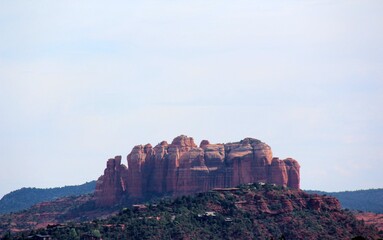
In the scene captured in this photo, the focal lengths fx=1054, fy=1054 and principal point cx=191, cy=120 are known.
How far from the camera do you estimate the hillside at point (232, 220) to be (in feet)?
481

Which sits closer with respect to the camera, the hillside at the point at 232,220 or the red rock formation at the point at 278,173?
the hillside at the point at 232,220

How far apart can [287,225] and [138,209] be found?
24.4 m

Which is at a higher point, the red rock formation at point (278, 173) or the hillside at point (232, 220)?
the red rock formation at point (278, 173)

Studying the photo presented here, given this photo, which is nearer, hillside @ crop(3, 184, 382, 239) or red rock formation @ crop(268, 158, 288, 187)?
hillside @ crop(3, 184, 382, 239)

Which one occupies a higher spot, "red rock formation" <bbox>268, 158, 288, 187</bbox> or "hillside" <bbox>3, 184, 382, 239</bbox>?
"red rock formation" <bbox>268, 158, 288, 187</bbox>

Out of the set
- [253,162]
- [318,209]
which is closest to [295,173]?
[253,162]

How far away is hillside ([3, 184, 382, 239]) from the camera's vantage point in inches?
5773

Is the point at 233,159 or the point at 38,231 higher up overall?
the point at 233,159

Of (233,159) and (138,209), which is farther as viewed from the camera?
(233,159)

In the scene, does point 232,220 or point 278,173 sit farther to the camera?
point 278,173

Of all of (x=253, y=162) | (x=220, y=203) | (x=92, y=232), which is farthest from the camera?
(x=253, y=162)

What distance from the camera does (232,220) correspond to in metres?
152

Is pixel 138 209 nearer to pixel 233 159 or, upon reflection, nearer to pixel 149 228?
pixel 149 228

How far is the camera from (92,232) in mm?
145000
